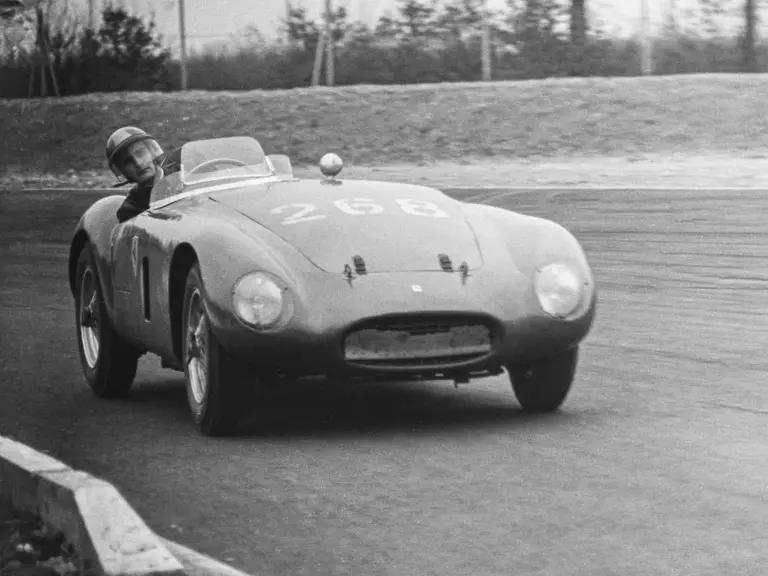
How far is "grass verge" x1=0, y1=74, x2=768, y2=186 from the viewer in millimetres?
24688

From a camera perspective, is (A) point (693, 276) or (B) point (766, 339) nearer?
(B) point (766, 339)

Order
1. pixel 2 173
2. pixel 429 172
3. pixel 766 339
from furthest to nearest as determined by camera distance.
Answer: pixel 2 173
pixel 429 172
pixel 766 339

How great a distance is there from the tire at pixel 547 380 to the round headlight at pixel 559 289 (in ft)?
0.91

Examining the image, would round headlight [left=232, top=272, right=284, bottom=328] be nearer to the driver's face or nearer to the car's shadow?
the car's shadow

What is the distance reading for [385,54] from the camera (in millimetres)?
32094

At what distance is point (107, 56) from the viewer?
36344 millimetres

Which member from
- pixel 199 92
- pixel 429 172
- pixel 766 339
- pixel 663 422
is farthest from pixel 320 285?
pixel 199 92

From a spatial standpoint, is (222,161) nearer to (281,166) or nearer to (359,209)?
(281,166)

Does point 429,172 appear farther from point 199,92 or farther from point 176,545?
point 176,545

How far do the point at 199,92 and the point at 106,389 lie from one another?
24.9 meters

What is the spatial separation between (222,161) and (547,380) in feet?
7.23

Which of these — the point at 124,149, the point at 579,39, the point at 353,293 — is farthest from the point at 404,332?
the point at 579,39

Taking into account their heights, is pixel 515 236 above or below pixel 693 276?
above

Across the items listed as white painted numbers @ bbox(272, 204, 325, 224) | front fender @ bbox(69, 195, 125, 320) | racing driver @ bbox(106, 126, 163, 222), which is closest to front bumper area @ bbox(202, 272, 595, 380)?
white painted numbers @ bbox(272, 204, 325, 224)
